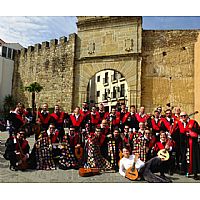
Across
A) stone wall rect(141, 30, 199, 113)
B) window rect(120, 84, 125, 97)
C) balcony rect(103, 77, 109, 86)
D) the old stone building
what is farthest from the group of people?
balcony rect(103, 77, 109, 86)

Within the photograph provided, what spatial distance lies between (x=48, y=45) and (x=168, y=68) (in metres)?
10.2

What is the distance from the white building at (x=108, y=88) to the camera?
97.5 ft

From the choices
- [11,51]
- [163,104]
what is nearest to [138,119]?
[163,104]

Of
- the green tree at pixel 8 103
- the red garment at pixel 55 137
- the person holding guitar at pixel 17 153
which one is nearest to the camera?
the person holding guitar at pixel 17 153

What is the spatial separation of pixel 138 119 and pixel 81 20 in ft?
38.5

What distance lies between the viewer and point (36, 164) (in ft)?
21.5

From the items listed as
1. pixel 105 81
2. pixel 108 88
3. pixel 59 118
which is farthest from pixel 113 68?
pixel 105 81

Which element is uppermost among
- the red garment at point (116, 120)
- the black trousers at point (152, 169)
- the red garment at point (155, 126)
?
the red garment at point (116, 120)

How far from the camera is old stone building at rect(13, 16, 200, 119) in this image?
1570 centimetres

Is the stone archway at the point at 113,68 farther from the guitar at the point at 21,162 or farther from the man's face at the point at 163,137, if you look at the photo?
the guitar at the point at 21,162

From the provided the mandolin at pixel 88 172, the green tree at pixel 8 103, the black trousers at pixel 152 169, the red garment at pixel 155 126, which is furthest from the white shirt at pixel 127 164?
the green tree at pixel 8 103

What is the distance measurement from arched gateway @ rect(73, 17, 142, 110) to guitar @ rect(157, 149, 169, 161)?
10.2 m

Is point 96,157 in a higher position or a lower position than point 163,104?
lower

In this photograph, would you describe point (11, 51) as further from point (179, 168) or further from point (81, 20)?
point (179, 168)
